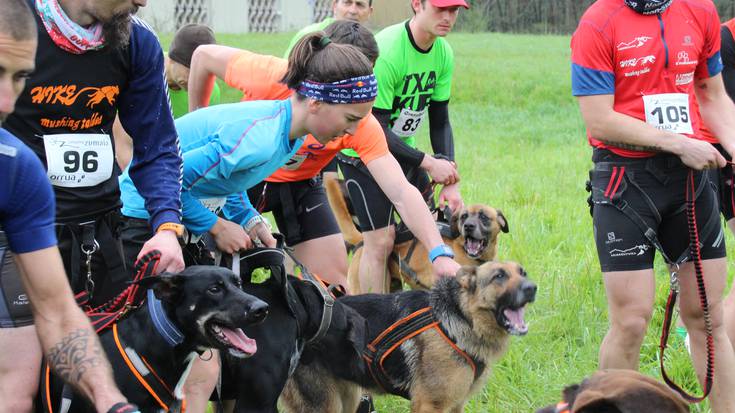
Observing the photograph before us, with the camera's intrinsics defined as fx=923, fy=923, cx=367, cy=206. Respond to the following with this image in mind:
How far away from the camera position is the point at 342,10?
24.6ft

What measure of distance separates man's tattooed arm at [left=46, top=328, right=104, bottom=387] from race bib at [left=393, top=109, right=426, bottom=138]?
3916mm

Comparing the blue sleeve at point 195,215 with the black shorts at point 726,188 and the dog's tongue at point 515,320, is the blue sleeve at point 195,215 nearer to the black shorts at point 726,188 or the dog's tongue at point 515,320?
the dog's tongue at point 515,320

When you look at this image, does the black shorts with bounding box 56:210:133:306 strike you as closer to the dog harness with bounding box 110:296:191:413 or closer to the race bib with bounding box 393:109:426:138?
the dog harness with bounding box 110:296:191:413

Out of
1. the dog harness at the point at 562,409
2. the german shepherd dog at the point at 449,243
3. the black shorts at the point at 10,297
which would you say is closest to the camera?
the dog harness at the point at 562,409

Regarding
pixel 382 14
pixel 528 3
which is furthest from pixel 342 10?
pixel 528 3

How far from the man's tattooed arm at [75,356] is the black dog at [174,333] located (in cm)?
74

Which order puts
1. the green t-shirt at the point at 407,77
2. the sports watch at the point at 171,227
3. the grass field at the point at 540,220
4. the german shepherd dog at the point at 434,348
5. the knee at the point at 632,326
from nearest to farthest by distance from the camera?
the sports watch at the point at 171,227 → the knee at the point at 632,326 → the german shepherd dog at the point at 434,348 → the grass field at the point at 540,220 → the green t-shirt at the point at 407,77

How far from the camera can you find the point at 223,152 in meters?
4.18

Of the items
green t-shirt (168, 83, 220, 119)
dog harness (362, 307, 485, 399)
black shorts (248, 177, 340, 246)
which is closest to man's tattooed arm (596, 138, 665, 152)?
dog harness (362, 307, 485, 399)

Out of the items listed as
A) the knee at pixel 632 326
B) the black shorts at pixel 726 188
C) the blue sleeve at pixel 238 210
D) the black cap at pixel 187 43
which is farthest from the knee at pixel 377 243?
the knee at pixel 632 326

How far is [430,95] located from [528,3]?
40162 mm

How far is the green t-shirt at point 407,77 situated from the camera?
20.4 feet

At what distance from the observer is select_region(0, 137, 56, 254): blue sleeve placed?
275cm

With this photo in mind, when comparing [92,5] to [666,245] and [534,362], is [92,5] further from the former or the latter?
[534,362]
